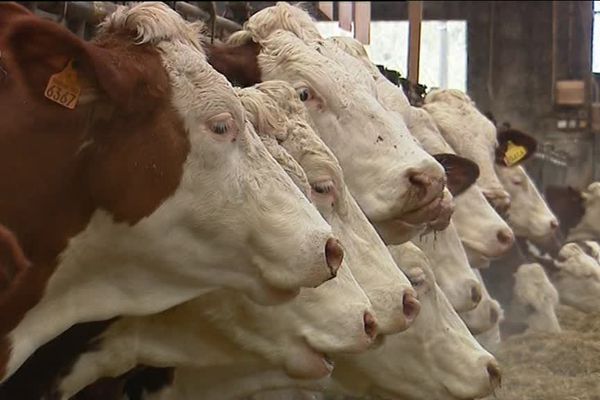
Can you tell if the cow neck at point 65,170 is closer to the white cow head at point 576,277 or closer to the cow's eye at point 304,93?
the cow's eye at point 304,93

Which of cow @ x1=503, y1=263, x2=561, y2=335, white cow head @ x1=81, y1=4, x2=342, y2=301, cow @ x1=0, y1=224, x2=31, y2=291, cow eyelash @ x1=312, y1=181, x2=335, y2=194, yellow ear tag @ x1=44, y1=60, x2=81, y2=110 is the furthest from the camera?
cow @ x1=503, y1=263, x2=561, y2=335

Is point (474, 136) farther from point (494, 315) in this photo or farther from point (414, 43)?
point (414, 43)

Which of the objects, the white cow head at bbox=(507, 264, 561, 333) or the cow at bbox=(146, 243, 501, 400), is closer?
the cow at bbox=(146, 243, 501, 400)

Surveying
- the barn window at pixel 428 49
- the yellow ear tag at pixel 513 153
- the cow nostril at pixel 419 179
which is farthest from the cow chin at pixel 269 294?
the yellow ear tag at pixel 513 153

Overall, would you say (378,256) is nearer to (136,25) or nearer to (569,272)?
(136,25)

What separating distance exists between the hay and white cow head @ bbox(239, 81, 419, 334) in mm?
938

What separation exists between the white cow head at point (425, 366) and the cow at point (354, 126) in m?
0.36

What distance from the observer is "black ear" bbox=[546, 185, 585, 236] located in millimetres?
7879

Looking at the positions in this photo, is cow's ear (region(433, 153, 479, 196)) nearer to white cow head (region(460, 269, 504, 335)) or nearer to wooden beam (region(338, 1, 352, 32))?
white cow head (region(460, 269, 504, 335))

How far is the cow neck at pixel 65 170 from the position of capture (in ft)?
8.23

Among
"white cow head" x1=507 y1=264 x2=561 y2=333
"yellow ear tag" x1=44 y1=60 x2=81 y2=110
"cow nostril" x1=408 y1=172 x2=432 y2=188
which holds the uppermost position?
"yellow ear tag" x1=44 y1=60 x2=81 y2=110

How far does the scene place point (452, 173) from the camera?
4.59m

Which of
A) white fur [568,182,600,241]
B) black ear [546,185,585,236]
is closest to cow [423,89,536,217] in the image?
white fur [568,182,600,241]

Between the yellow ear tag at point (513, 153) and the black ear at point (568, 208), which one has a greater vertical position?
the yellow ear tag at point (513, 153)
